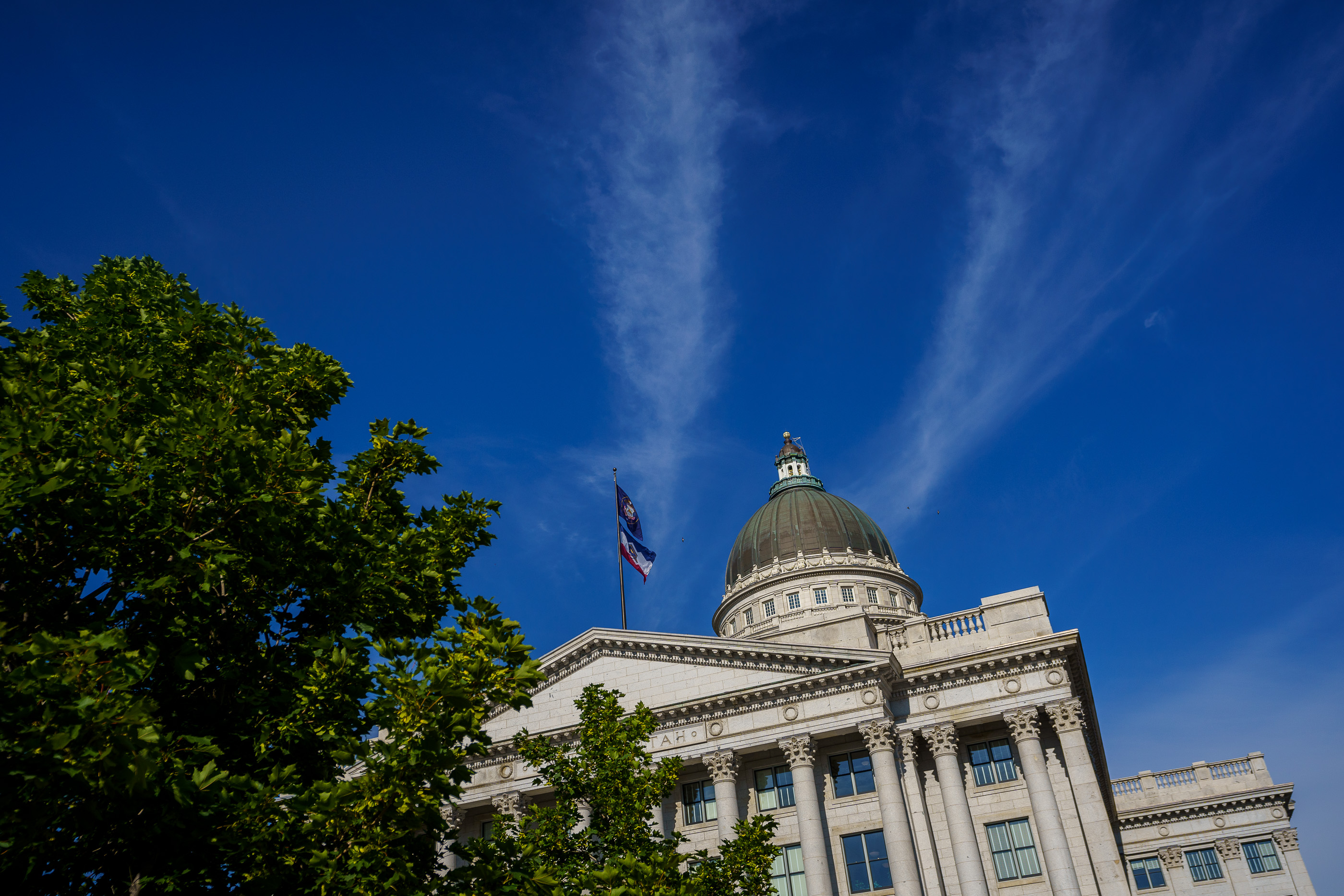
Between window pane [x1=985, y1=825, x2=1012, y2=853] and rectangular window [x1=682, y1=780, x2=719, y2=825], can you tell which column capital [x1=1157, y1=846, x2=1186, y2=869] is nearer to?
window pane [x1=985, y1=825, x2=1012, y2=853]

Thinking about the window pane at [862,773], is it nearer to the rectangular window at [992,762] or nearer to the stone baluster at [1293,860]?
the rectangular window at [992,762]

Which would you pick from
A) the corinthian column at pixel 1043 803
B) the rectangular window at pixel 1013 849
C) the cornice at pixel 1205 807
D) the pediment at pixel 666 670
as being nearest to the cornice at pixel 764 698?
the pediment at pixel 666 670

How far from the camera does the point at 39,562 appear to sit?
11.5 meters

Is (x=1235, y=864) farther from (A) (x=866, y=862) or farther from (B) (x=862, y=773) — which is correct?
(A) (x=866, y=862)

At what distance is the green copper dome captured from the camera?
66188mm

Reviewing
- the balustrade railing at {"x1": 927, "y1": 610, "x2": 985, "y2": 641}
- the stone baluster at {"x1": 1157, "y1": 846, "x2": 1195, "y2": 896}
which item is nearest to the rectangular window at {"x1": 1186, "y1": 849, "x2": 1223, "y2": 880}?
the stone baluster at {"x1": 1157, "y1": 846, "x2": 1195, "y2": 896}

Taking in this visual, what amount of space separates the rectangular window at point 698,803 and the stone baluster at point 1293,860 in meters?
35.5

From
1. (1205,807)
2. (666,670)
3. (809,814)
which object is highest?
(666,670)

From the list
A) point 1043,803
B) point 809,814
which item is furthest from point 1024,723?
point 809,814

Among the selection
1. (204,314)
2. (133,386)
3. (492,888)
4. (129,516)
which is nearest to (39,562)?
(129,516)

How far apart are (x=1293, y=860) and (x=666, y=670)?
126ft

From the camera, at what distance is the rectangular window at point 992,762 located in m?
33.5

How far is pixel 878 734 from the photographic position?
32594mm

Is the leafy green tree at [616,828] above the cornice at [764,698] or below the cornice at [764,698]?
below
